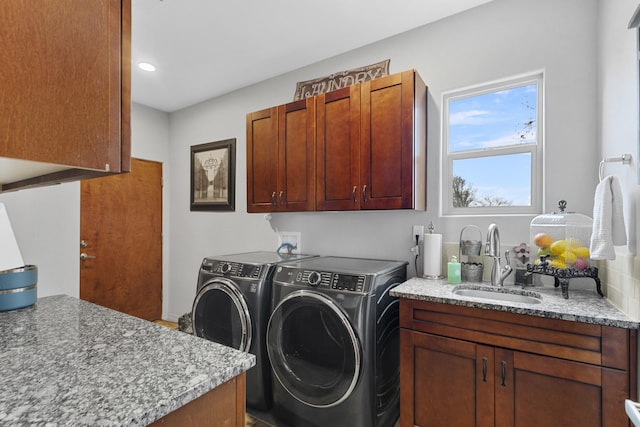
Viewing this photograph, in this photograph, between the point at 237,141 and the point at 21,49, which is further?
the point at 237,141

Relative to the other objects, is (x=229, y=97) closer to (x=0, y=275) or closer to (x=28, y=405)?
(x=0, y=275)

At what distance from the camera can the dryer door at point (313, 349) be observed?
71.2 inches

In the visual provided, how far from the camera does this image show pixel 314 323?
1979mm

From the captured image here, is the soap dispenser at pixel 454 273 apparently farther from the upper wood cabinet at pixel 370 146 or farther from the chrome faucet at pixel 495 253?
the upper wood cabinet at pixel 370 146

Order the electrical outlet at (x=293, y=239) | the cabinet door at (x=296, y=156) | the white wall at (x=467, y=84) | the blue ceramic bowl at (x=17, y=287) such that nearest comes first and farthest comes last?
the blue ceramic bowl at (x=17, y=287) < the white wall at (x=467, y=84) < the cabinet door at (x=296, y=156) < the electrical outlet at (x=293, y=239)

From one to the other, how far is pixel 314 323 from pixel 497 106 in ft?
6.20

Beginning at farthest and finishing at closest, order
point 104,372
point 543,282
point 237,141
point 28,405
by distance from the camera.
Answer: point 237,141, point 543,282, point 104,372, point 28,405

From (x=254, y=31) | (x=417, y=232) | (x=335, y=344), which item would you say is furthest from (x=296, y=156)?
(x=335, y=344)

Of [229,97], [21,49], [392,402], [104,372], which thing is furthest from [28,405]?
[229,97]

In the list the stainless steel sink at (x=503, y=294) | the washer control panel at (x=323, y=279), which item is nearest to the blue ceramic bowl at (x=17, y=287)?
the washer control panel at (x=323, y=279)

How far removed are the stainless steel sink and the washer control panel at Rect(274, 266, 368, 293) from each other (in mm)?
592

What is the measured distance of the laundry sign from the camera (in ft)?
8.48

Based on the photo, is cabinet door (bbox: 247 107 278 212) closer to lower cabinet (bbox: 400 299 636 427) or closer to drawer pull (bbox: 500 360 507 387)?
lower cabinet (bbox: 400 299 636 427)

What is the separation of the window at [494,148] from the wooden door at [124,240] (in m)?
3.31
